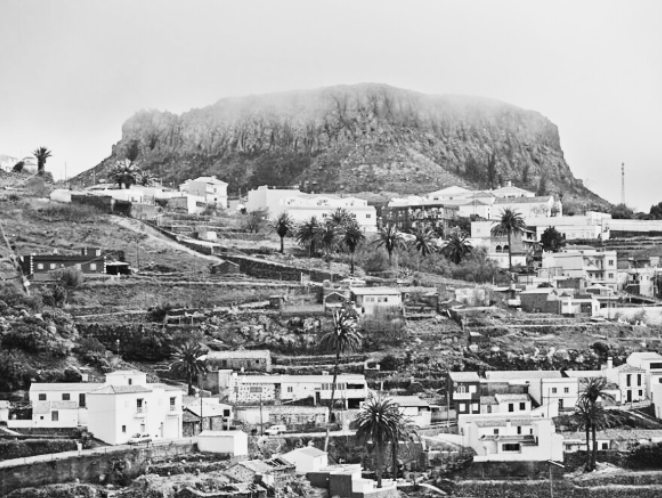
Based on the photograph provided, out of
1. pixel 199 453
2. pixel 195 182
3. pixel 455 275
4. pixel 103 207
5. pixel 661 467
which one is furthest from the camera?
pixel 195 182

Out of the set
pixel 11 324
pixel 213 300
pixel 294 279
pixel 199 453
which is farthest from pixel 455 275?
pixel 199 453

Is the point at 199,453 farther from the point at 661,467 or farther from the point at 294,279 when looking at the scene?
the point at 294,279

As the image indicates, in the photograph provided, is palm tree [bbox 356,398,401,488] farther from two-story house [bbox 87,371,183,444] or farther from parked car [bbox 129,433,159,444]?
parked car [bbox 129,433,159,444]

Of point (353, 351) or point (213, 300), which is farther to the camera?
point (213, 300)

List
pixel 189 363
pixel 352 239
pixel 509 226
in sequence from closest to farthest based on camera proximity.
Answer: pixel 189 363, pixel 352 239, pixel 509 226

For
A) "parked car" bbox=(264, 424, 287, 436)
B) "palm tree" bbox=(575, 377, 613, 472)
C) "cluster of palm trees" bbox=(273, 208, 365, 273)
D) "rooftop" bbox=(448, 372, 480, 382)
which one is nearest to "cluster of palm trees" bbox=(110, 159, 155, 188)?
"cluster of palm trees" bbox=(273, 208, 365, 273)

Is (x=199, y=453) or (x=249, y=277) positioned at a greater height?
(x=249, y=277)

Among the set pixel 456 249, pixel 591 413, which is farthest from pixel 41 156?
pixel 591 413

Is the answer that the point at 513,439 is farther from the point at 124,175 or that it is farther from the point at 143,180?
the point at 143,180

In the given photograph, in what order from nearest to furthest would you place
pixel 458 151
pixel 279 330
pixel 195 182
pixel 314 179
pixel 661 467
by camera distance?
pixel 661 467, pixel 279 330, pixel 195 182, pixel 314 179, pixel 458 151
